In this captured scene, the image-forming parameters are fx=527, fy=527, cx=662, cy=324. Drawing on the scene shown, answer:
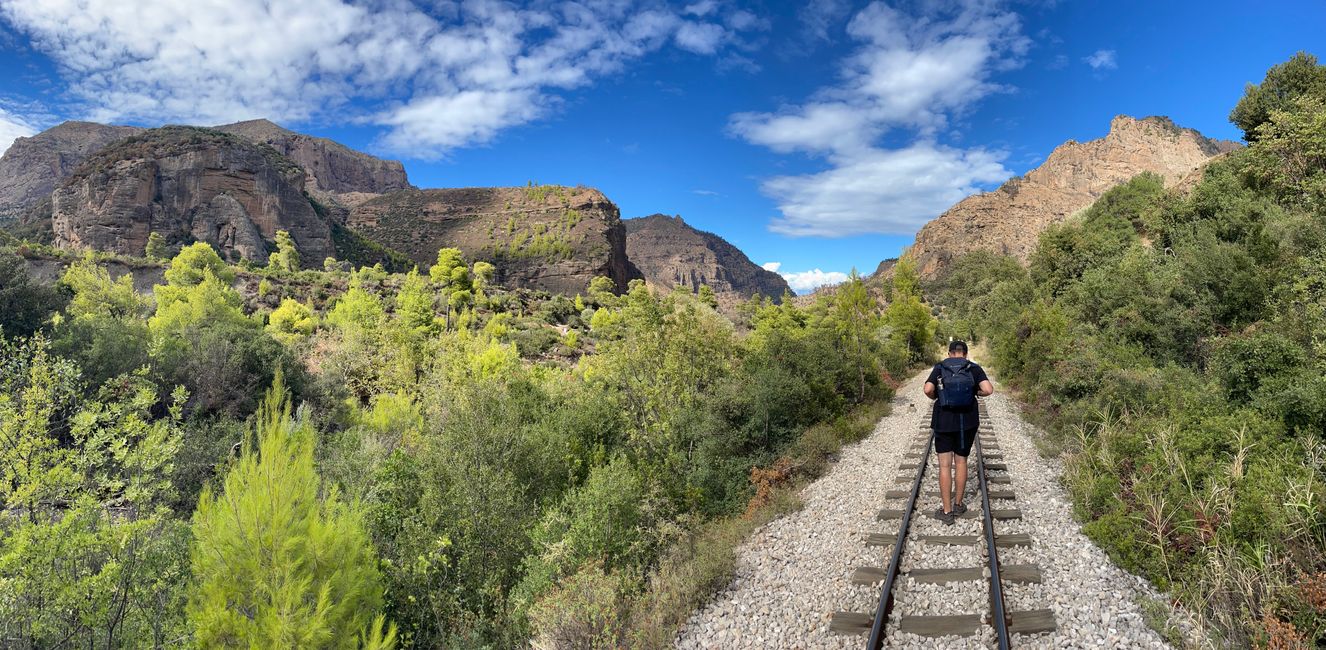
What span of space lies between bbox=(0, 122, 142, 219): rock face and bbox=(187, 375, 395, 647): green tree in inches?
7572

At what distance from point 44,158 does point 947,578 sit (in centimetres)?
23364

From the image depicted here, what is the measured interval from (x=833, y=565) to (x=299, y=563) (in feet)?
18.0

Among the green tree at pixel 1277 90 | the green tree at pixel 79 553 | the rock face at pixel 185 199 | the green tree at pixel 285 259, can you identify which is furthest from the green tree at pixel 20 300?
the rock face at pixel 185 199

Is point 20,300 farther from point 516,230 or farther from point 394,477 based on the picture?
point 516,230

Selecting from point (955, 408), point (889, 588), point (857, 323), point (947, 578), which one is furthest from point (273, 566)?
point (857, 323)

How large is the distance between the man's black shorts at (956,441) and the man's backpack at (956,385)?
363mm

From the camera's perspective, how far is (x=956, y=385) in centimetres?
663

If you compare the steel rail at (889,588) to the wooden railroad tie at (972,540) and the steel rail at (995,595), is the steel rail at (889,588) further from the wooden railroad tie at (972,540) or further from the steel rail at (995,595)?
the steel rail at (995,595)

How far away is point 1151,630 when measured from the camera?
4.51m

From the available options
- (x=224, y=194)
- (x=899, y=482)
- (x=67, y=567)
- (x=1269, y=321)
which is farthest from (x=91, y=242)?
(x=1269, y=321)

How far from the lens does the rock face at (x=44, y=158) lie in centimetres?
13888

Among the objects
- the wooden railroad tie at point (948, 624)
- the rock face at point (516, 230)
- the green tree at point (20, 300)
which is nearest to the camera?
the wooden railroad tie at point (948, 624)

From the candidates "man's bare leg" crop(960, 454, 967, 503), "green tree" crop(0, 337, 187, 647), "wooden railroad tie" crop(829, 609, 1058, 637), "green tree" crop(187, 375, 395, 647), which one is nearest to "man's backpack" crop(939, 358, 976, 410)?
"man's bare leg" crop(960, 454, 967, 503)

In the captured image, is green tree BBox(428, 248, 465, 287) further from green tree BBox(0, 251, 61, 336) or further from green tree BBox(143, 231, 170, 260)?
green tree BBox(143, 231, 170, 260)
